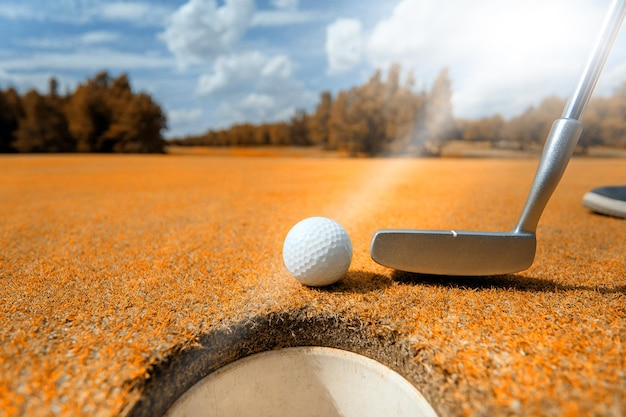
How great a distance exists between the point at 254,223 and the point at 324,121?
143 feet

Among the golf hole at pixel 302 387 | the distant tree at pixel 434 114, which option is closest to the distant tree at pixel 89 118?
the distant tree at pixel 434 114

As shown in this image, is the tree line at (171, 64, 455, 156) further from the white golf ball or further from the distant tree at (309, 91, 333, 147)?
the white golf ball

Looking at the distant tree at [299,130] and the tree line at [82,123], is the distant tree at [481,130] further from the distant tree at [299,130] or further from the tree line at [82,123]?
the tree line at [82,123]

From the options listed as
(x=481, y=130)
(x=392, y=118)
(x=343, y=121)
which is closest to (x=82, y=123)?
(x=343, y=121)

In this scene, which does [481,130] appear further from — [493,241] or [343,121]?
[493,241]

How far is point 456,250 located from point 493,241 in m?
0.24

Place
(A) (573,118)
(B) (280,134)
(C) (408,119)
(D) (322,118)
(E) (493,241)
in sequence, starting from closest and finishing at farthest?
(A) (573,118), (E) (493,241), (C) (408,119), (D) (322,118), (B) (280,134)

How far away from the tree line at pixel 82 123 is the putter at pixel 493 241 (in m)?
37.0

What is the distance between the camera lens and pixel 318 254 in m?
2.35

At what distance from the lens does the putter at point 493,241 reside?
206 centimetres

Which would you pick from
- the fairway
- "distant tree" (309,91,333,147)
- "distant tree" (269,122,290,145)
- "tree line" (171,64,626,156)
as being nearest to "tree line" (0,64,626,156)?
"tree line" (171,64,626,156)

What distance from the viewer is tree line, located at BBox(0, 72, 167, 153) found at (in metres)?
34.3

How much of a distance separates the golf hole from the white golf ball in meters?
0.46

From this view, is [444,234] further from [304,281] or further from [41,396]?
[41,396]
